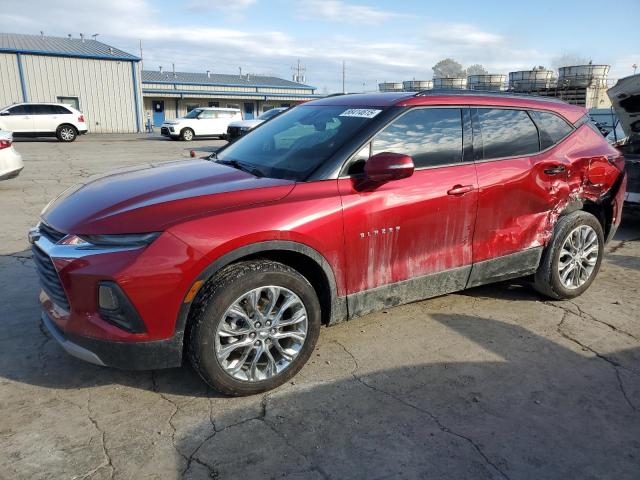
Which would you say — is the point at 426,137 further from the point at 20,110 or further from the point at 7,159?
the point at 20,110

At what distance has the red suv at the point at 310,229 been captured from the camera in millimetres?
2572

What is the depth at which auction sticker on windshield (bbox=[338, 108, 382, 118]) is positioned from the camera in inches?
134

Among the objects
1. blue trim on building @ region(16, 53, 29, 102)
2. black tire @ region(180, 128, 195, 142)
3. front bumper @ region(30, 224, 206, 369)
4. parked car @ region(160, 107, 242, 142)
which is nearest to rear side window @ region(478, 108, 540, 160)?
front bumper @ region(30, 224, 206, 369)

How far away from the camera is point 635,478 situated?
7.63ft

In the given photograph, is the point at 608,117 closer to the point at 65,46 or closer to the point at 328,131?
the point at 328,131

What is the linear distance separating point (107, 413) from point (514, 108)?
3700mm

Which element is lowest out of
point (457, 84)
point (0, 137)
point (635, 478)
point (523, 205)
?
point (635, 478)

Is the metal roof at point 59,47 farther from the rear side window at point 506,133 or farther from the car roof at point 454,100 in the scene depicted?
the rear side window at point 506,133

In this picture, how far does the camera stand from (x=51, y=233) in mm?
2838

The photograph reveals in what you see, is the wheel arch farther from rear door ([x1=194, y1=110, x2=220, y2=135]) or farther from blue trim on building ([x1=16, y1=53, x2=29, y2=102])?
blue trim on building ([x1=16, y1=53, x2=29, y2=102])

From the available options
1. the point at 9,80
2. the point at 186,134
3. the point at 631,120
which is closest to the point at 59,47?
the point at 9,80

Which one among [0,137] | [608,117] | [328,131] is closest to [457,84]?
[608,117]

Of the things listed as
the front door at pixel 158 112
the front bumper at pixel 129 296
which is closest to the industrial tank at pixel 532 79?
the front door at pixel 158 112

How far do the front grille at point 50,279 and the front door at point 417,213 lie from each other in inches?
65.1
